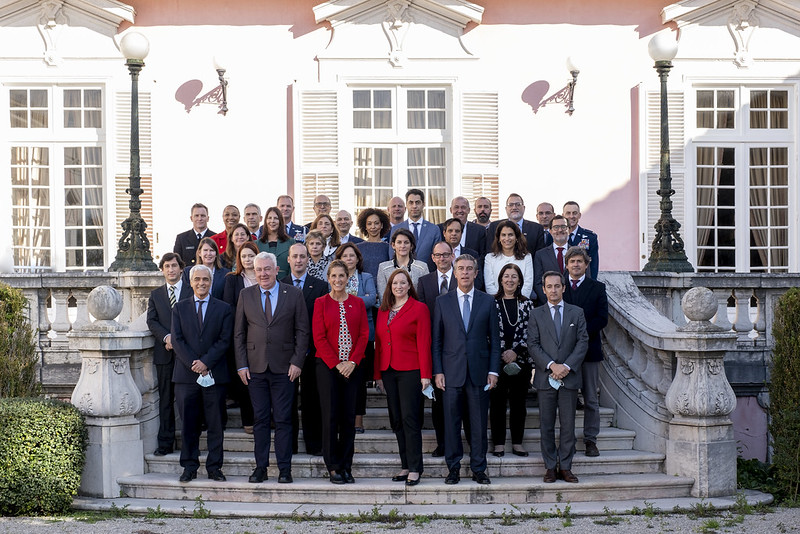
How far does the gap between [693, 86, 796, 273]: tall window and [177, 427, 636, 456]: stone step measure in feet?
16.7

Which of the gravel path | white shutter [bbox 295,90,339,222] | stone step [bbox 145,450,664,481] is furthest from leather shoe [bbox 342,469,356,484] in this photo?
white shutter [bbox 295,90,339,222]

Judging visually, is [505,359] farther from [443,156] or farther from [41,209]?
[41,209]

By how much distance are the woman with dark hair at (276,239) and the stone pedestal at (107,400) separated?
1.45 meters

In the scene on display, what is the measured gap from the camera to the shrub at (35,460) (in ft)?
26.5

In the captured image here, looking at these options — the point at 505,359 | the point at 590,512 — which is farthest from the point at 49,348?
the point at 590,512

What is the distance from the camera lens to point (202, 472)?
865cm

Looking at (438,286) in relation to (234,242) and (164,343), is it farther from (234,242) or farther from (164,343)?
(164,343)

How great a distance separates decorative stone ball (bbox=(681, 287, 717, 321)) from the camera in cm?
856

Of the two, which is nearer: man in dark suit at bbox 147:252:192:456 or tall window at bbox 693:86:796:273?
man in dark suit at bbox 147:252:192:456

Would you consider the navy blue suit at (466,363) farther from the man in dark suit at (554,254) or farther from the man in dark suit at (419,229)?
the man in dark suit at (419,229)

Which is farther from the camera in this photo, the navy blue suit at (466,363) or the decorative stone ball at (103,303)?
the decorative stone ball at (103,303)

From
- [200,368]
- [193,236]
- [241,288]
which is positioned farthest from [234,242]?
[200,368]

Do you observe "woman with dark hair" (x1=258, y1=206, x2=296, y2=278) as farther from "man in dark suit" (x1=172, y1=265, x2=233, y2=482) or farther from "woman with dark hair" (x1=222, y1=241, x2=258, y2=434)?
"man in dark suit" (x1=172, y1=265, x2=233, y2=482)


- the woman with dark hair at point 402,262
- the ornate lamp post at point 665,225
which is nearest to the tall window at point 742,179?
the ornate lamp post at point 665,225
